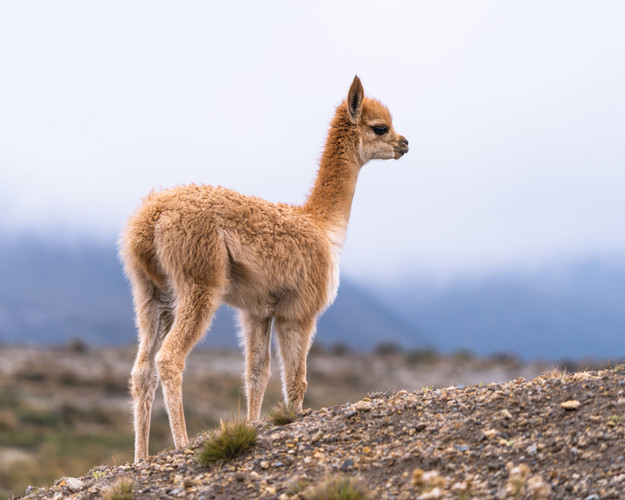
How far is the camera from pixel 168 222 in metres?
8.80

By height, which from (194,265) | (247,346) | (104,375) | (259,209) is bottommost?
(247,346)

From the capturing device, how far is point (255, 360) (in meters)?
10.2

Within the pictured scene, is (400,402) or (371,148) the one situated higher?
(371,148)

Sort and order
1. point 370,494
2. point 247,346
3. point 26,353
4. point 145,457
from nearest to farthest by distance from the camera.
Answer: point 370,494, point 145,457, point 247,346, point 26,353

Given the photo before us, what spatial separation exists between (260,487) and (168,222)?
3339mm

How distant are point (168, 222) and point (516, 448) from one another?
14.9ft

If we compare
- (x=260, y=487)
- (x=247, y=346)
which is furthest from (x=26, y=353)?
(x=260, y=487)

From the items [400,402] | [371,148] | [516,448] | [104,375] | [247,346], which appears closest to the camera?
[516,448]

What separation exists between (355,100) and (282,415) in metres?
4.92

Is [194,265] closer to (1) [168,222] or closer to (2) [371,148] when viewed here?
(1) [168,222]

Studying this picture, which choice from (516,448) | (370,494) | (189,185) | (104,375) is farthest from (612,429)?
(104,375)

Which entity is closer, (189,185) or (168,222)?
(168,222)

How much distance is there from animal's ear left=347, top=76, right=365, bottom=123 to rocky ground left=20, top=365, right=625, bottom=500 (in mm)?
4504

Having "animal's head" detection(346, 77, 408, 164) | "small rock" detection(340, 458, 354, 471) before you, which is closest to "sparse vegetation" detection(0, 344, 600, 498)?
"small rock" detection(340, 458, 354, 471)
